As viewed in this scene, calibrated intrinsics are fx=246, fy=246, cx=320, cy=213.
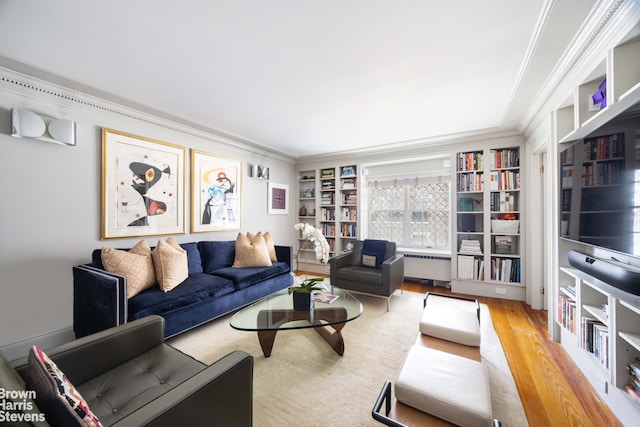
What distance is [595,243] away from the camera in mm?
1663

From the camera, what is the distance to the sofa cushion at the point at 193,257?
3.08 meters

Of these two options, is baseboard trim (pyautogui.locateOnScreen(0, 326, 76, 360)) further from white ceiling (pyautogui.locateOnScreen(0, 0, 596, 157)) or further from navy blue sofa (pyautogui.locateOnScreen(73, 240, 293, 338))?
white ceiling (pyautogui.locateOnScreen(0, 0, 596, 157))

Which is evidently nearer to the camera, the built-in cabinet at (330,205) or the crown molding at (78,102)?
the crown molding at (78,102)

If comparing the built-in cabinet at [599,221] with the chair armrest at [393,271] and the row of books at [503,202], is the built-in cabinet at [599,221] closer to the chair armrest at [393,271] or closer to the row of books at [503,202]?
the row of books at [503,202]

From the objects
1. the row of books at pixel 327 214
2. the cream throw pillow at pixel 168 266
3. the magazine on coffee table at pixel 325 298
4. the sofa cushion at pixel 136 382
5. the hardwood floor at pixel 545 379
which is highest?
the row of books at pixel 327 214

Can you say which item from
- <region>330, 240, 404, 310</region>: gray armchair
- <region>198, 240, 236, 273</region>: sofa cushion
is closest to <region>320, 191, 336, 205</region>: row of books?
<region>330, 240, 404, 310</region>: gray armchair

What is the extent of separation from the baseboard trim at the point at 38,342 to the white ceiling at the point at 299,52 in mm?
2323

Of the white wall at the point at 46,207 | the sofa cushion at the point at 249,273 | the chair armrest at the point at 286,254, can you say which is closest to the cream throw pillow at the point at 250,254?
the sofa cushion at the point at 249,273

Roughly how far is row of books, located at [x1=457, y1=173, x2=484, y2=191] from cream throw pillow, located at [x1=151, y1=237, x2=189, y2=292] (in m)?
4.02

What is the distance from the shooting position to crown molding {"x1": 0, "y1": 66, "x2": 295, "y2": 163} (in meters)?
2.11

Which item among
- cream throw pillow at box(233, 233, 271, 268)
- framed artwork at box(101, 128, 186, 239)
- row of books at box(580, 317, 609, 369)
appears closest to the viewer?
row of books at box(580, 317, 609, 369)

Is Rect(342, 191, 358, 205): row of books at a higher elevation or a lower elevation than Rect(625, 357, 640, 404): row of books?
higher

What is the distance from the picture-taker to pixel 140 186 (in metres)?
2.90

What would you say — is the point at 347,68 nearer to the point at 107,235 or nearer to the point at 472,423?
the point at 472,423
